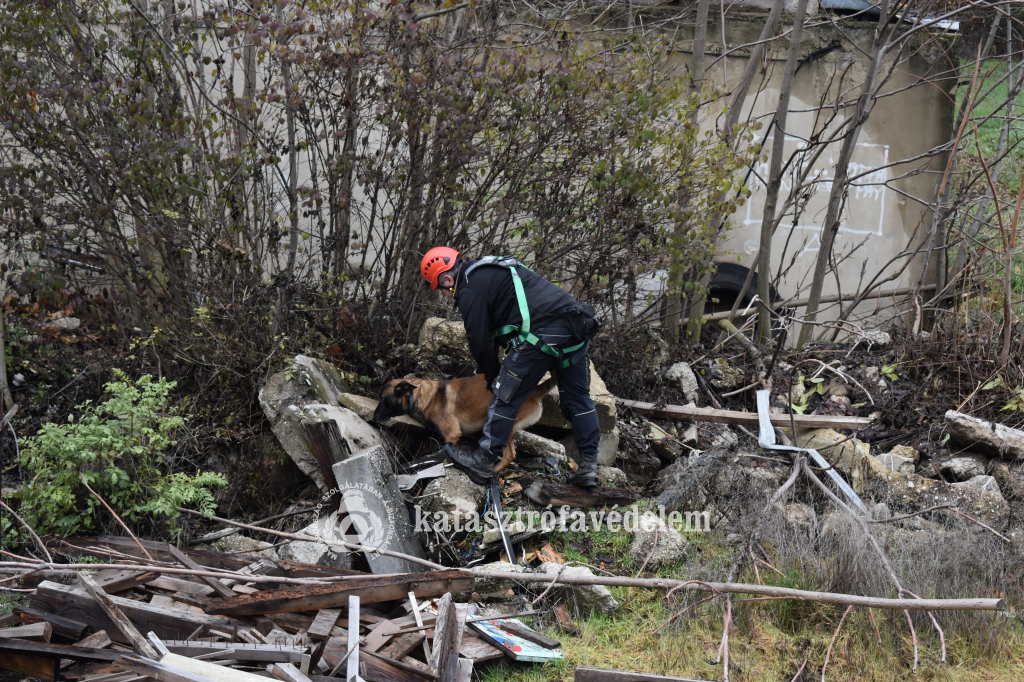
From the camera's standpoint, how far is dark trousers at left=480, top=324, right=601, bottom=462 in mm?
5562

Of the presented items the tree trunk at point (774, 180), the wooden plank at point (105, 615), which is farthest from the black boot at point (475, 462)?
the tree trunk at point (774, 180)

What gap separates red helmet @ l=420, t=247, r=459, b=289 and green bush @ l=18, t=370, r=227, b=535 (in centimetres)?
213

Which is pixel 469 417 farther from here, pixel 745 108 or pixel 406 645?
pixel 745 108

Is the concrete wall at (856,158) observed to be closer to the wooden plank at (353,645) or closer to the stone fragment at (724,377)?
the stone fragment at (724,377)

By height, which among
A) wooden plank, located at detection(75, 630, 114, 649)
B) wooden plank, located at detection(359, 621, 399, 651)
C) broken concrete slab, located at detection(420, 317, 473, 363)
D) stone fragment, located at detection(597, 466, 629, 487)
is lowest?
stone fragment, located at detection(597, 466, 629, 487)

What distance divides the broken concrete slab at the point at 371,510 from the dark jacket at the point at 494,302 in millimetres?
1194

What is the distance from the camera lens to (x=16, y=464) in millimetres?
6059

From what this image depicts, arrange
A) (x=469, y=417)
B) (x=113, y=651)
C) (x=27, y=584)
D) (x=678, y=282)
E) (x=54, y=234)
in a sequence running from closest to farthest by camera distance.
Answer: (x=113, y=651), (x=27, y=584), (x=469, y=417), (x=54, y=234), (x=678, y=282)

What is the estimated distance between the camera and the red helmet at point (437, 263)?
5629mm

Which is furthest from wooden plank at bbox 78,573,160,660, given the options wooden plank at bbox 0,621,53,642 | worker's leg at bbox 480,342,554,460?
worker's leg at bbox 480,342,554,460

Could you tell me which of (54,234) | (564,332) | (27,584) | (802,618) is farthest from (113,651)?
(54,234)

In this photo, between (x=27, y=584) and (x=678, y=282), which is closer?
(x=27, y=584)

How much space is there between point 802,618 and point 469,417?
2.84 metres

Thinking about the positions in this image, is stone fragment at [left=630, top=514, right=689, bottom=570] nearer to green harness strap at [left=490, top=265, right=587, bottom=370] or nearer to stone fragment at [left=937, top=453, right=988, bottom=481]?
green harness strap at [left=490, top=265, right=587, bottom=370]
